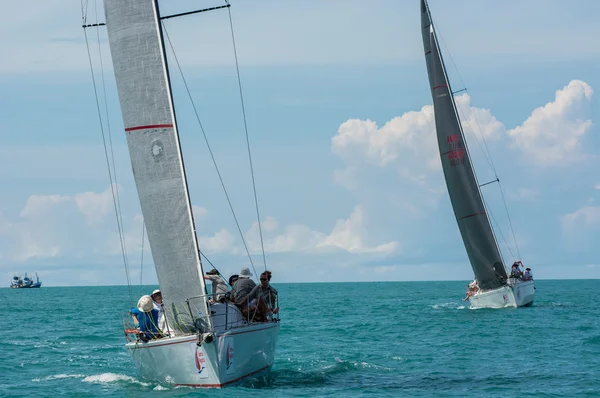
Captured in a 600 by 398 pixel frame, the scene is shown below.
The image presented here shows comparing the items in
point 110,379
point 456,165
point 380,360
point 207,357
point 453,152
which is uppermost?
point 453,152

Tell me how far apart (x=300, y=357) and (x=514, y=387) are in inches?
272

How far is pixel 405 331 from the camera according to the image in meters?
31.3

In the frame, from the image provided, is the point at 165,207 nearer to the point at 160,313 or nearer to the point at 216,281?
the point at 160,313

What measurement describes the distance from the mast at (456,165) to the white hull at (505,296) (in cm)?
43

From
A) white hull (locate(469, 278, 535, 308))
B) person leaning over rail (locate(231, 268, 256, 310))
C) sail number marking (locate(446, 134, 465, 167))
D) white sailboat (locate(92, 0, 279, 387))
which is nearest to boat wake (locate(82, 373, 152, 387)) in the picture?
white sailboat (locate(92, 0, 279, 387))

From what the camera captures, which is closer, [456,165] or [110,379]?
[110,379]

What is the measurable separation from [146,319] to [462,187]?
2195 cm

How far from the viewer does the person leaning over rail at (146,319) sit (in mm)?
17375

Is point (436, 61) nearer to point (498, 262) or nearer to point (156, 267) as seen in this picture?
point (498, 262)

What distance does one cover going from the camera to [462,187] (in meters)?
37.3

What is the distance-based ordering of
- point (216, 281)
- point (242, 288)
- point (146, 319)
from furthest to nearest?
point (216, 281)
point (242, 288)
point (146, 319)

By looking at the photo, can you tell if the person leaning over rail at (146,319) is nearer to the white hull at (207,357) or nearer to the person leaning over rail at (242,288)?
the white hull at (207,357)

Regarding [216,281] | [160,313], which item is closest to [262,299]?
[216,281]

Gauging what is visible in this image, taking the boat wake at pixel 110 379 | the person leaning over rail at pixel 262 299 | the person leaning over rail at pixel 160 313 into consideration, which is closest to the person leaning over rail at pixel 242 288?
the person leaning over rail at pixel 262 299
